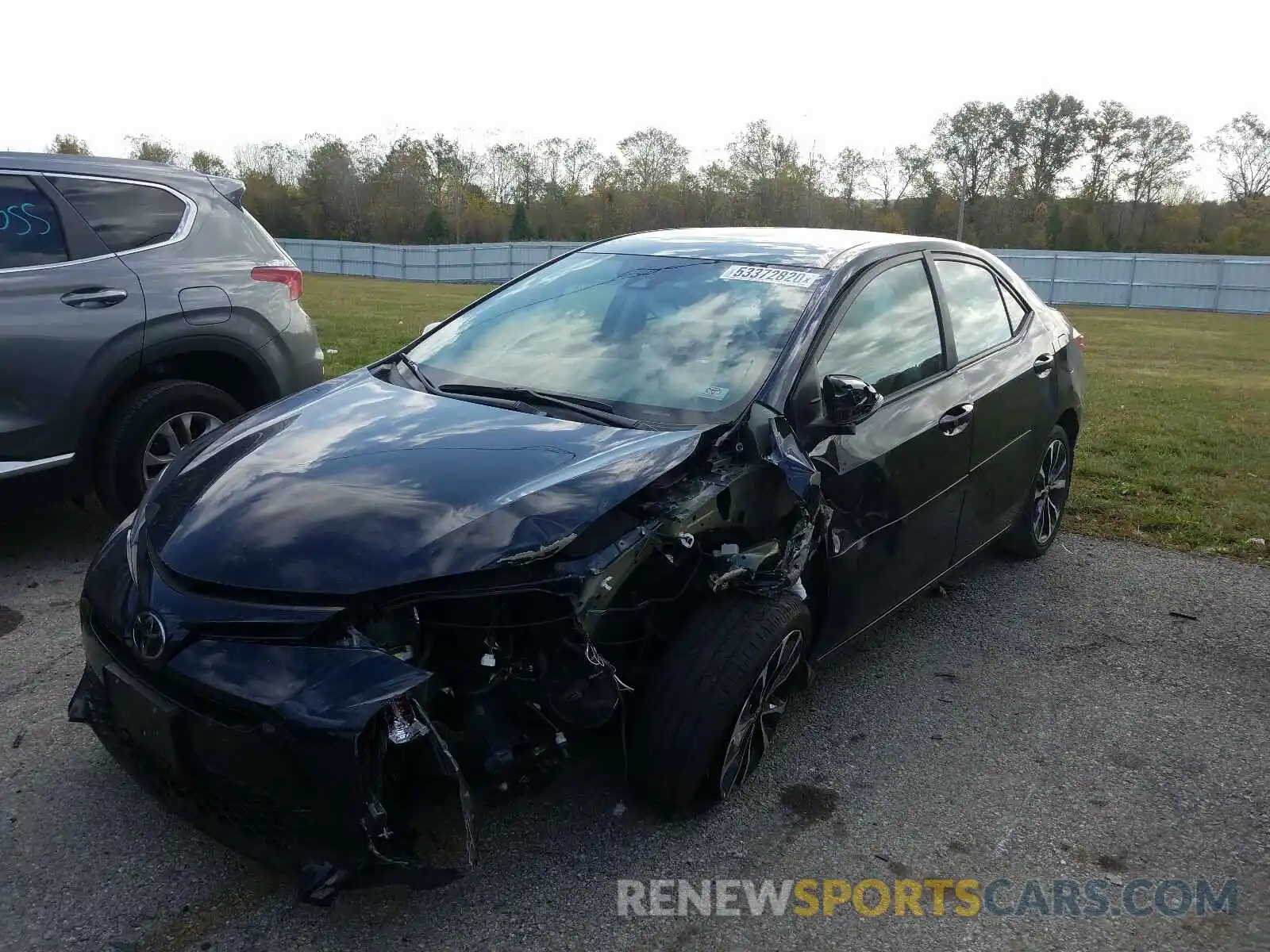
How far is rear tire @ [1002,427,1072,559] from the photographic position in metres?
5.04

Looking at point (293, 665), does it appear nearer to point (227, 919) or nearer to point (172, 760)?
A: point (172, 760)

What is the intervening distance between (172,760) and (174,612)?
1.13ft

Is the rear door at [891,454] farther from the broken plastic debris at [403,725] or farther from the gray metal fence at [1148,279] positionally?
the gray metal fence at [1148,279]

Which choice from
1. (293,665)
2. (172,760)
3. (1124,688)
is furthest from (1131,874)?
(172,760)

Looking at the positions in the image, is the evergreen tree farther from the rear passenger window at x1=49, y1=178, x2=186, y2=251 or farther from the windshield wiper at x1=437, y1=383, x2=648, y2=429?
the windshield wiper at x1=437, y1=383, x2=648, y2=429

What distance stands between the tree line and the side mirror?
157 ft

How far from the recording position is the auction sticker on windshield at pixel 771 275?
3.67m

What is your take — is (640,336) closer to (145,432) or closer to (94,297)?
(145,432)

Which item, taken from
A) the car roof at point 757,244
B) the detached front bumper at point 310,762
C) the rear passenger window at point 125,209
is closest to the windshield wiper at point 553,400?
the car roof at point 757,244

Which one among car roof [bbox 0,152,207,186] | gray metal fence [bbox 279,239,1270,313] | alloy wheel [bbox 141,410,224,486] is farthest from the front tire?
gray metal fence [bbox 279,239,1270,313]

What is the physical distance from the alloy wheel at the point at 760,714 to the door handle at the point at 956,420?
1208 millimetres

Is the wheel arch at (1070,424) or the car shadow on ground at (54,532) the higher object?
the wheel arch at (1070,424)

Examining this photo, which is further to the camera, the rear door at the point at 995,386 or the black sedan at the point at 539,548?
the rear door at the point at 995,386

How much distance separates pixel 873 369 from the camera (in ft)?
11.9
